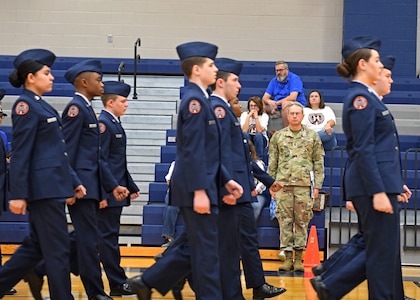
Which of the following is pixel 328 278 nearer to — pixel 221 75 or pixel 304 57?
pixel 221 75

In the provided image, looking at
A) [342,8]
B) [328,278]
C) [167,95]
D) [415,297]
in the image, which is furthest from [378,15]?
[328,278]

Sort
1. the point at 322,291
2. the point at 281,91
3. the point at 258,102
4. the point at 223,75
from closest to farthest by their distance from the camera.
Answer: the point at 322,291, the point at 223,75, the point at 258,102, the point at 281,91

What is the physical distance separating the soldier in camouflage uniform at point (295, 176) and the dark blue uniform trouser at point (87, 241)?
2571mm

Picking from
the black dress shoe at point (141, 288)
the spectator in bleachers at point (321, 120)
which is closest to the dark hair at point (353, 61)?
the black dress shoe at point (141, 288)

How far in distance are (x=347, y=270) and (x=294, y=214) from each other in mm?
3079

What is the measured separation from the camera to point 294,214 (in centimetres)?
799

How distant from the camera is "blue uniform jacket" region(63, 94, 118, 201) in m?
5.52

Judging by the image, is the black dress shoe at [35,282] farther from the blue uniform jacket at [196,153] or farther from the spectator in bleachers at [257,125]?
the spectator in bleachers at [257,125]

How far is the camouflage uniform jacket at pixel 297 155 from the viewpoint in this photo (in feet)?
25.7

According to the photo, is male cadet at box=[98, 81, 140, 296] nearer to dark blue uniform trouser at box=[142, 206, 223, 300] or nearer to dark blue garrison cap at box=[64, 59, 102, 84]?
dark blue garrison cap at box=[64, 59, 102, 84]

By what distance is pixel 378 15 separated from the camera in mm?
12578

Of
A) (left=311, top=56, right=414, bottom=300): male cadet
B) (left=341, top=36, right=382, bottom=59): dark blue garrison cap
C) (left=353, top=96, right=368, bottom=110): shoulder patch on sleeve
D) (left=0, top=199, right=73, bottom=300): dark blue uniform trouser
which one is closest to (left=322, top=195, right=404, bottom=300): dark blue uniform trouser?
(left=311, top=56, right=414, bottom=300): male cadet

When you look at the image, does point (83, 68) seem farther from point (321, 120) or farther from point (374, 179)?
point (321, 120)

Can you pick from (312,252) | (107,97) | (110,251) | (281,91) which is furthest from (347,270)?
(281,91)
